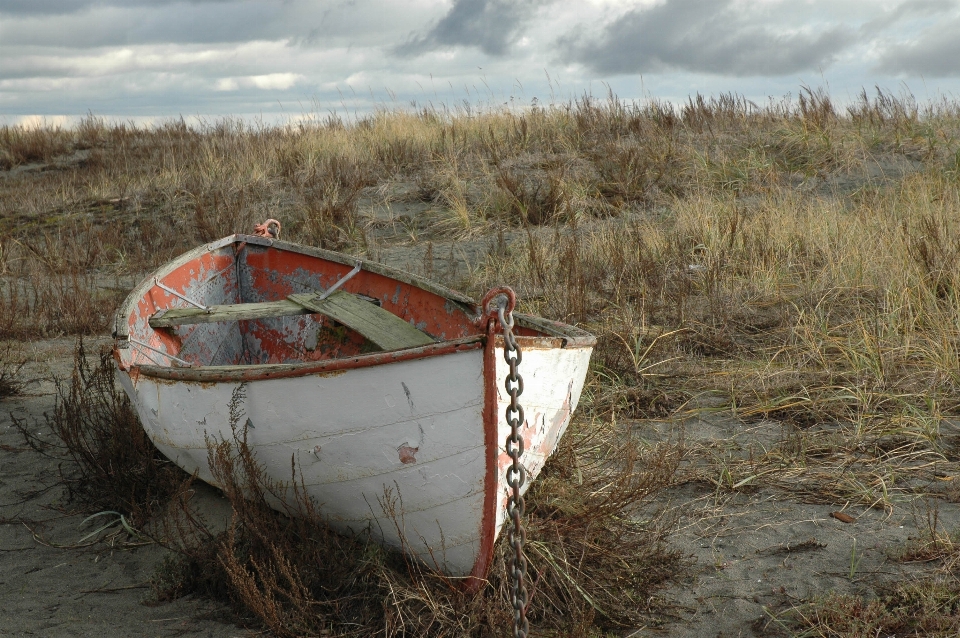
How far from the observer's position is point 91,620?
124 inches

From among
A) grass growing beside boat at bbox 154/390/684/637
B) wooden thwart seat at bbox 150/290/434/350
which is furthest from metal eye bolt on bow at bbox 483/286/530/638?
wooden thwart seat at bbox 150/290/434/350

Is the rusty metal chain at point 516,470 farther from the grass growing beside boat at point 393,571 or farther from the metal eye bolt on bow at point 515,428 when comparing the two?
the grass growing beside boat at point 393,571

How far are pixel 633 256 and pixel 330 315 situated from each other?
11.8ft

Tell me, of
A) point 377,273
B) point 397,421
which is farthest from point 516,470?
point 377,273

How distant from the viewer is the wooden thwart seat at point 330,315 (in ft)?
13.2

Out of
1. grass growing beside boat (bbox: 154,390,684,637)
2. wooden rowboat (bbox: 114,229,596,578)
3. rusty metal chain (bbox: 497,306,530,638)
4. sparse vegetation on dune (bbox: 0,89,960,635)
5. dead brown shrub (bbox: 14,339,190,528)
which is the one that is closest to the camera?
rusty metal chain (bbox: 497,306,530,638)

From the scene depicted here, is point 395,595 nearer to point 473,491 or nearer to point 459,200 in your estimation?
point 473,491

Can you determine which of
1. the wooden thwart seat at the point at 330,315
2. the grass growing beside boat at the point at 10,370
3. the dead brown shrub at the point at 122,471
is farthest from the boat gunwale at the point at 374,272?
the grass growing beside boat at the point at 10,370

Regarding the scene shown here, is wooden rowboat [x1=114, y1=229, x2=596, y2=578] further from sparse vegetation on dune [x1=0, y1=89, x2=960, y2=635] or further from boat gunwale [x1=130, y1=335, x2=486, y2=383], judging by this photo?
sparse vegetation on dune [x1=0, y1=89, x2=960, y2=635]

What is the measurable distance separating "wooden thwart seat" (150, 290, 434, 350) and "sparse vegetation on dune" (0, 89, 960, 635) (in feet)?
3.36

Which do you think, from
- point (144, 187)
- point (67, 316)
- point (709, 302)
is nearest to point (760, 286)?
point (709, 302)

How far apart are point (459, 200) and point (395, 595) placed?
716 cm

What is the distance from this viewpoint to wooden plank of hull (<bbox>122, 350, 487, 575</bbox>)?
2625 millimetres

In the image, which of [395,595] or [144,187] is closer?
[395,595]
